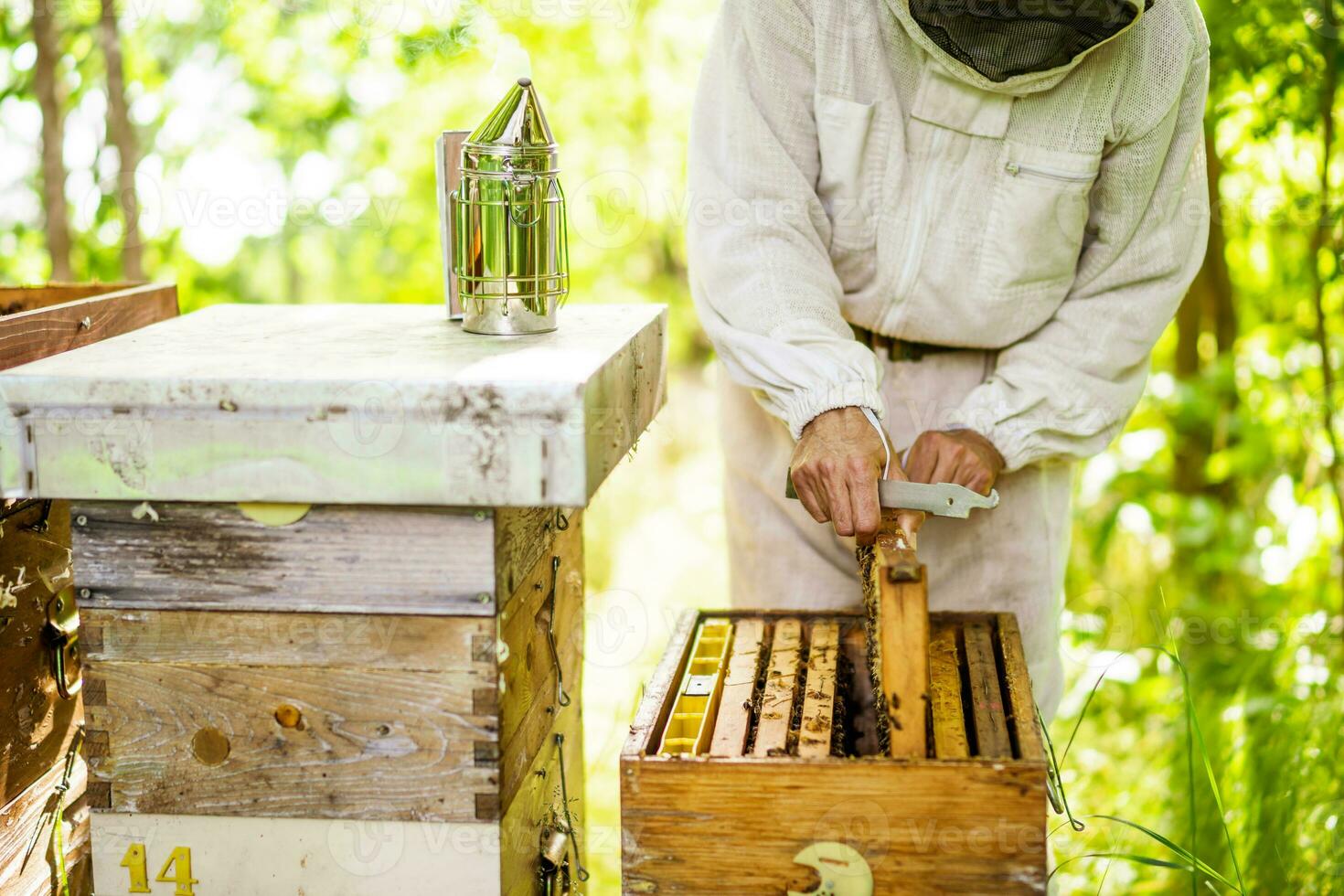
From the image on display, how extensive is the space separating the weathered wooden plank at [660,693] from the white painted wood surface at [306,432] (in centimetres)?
28

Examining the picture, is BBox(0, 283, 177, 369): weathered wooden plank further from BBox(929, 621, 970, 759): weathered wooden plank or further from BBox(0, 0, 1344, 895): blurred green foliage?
BBox(929, 621, 970, 759): weathered wooden plank

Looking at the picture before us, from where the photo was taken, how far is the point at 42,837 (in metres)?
1.64

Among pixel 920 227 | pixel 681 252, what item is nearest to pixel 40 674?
pixel 920 227

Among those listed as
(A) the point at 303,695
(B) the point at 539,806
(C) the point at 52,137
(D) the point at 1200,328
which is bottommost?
(B) the point at 539,806

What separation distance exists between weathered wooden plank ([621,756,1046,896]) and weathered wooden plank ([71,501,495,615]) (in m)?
0.28

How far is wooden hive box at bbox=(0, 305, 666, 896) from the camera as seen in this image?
1.21 meters

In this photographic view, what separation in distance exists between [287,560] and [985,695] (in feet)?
2.73

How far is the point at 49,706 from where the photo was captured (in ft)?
5.42

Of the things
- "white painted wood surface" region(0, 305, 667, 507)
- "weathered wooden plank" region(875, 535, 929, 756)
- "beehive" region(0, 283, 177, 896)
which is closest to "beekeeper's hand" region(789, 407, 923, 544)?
"weathered wooden plank" region(875, 535, 929, 756)

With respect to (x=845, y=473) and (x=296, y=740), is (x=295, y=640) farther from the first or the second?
(x=845, y=473)

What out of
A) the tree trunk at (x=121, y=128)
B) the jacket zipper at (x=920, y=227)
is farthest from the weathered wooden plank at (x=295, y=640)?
the tree trunk at (x=121, y=128)

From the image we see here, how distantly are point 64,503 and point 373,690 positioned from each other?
70 centimetres
